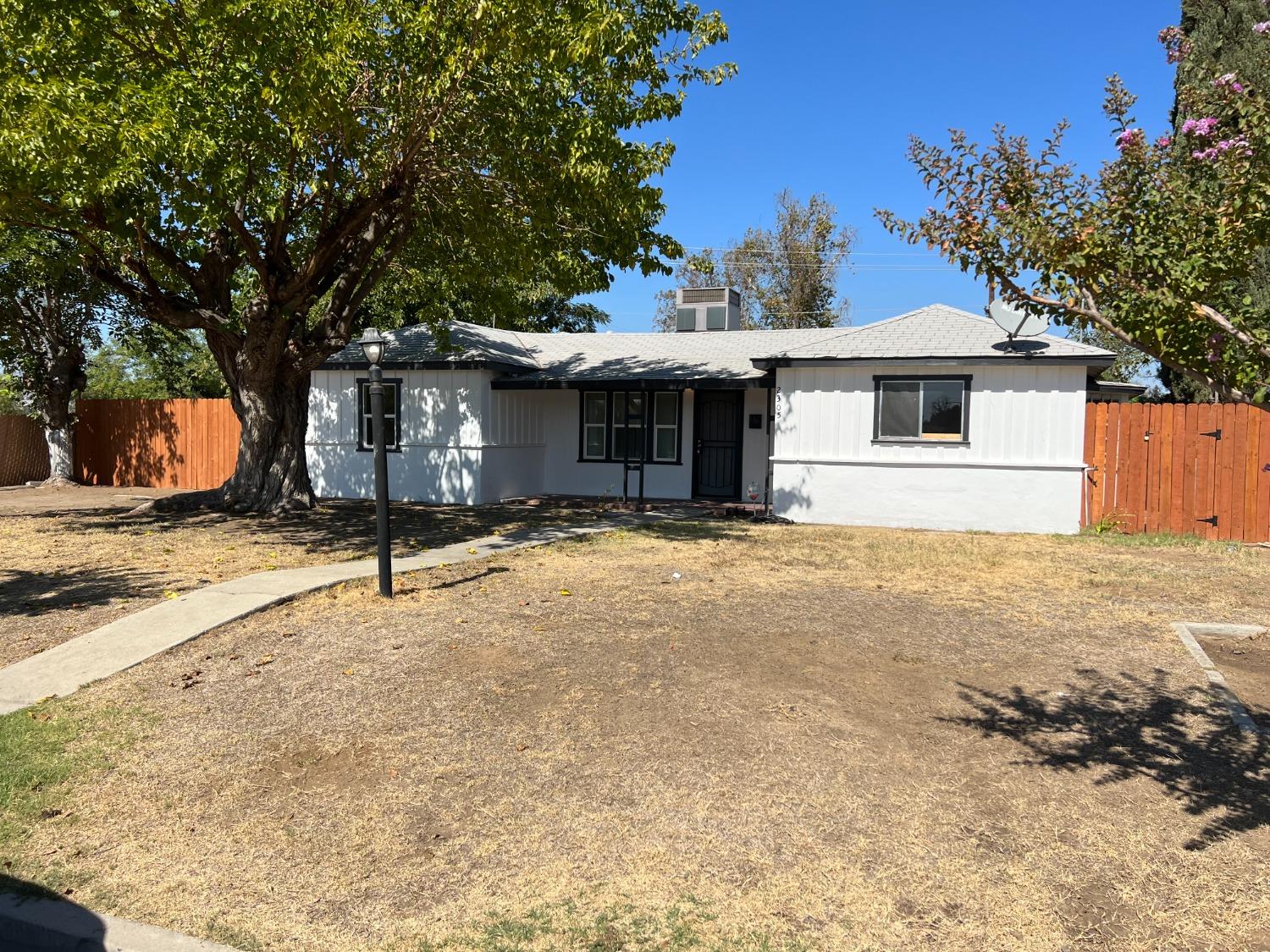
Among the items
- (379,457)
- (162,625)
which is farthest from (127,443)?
(162,625)

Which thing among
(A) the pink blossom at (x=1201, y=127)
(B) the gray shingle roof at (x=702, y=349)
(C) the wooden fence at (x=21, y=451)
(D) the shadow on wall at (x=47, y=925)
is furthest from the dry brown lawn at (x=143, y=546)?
(A) the pink blossom at (x=1201, y=127)

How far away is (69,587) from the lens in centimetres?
902

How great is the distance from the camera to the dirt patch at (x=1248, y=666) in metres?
5.91

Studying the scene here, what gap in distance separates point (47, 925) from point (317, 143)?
10.1 metres

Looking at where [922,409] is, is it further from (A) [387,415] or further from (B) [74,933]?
(B) [74,933]

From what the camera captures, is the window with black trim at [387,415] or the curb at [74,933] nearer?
the curb at [74,933]

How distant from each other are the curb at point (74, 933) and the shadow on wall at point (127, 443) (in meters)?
21.1

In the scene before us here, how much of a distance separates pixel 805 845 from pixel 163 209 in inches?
421

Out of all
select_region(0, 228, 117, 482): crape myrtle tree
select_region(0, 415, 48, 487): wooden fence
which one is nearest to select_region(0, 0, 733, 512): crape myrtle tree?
select_region(0, 228, 117, 482): crape myrtle tree

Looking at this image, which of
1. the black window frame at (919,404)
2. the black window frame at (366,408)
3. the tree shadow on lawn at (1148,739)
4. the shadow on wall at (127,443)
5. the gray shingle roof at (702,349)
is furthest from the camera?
the shadow on wall at (127,443)

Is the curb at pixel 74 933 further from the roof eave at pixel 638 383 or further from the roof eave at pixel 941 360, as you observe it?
the roof eave at pixel 638 383

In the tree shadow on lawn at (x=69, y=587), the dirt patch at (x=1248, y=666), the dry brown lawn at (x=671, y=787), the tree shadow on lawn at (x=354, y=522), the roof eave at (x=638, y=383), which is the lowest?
the dry brown lawn at (x=671, y=787)

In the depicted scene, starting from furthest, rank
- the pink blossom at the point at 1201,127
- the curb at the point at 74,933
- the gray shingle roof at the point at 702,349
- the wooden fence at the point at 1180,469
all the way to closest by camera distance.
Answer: the gray shingle roof at the point at 702,349
the wooden fence at the point at 1180,469
the pink blossom at the point at 1201,127
the curb at the point at 74,933

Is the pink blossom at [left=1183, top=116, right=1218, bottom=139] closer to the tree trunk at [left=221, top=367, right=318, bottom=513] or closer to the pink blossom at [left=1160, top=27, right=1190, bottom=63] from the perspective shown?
the pink blossom at [left=1160, top=27, right=1190, bottom=63]
